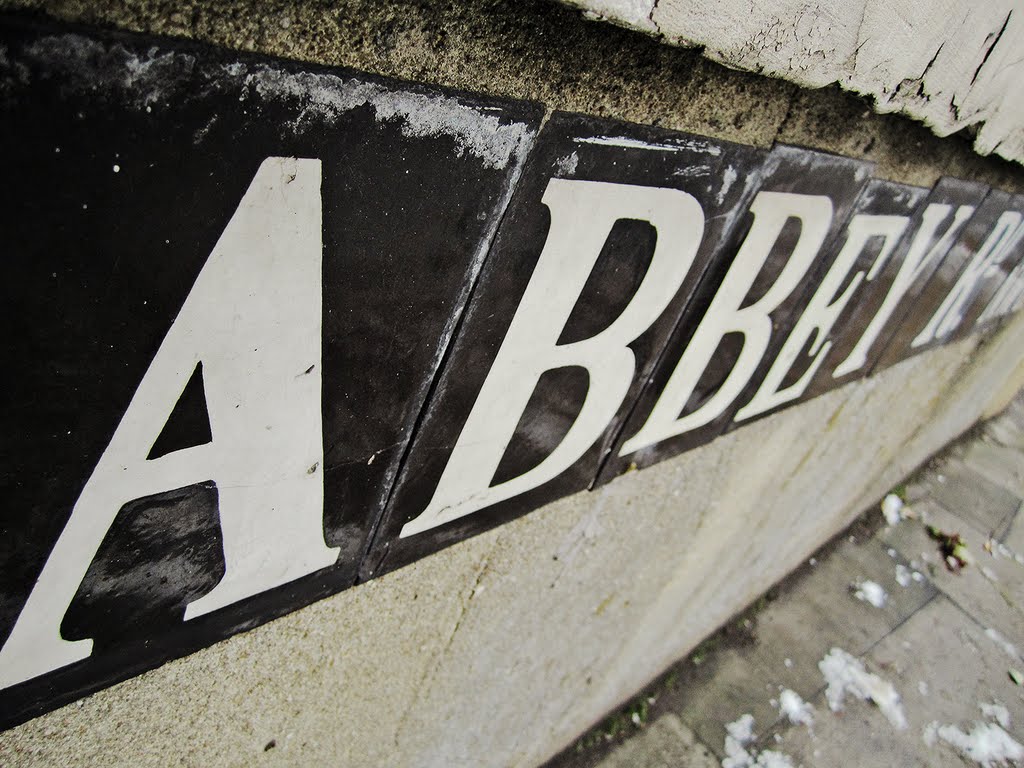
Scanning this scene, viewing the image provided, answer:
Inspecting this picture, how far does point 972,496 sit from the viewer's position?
498cm

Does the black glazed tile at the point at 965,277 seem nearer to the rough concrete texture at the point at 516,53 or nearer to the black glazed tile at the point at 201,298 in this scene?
the rough concrete texture at the point at 516,53

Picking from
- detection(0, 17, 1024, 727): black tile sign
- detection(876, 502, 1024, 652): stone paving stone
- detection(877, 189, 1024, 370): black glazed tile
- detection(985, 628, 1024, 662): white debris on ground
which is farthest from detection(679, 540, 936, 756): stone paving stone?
detection(0, 17, 1024, 727): black tile sign

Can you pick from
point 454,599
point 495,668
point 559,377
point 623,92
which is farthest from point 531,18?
point 495,668

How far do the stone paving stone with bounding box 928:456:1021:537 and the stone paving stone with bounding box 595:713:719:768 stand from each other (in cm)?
338

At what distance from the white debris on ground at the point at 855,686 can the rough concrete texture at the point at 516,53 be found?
302 centimetres

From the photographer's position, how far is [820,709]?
301 cm

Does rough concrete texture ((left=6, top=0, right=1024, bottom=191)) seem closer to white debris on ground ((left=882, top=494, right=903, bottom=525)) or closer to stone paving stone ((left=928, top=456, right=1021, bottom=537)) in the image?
white debris on ground ((left=882, top=494, right=903, bottom=525))

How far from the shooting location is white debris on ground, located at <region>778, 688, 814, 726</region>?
293 centimetres

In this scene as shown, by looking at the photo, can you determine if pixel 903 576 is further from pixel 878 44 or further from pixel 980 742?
pixel 878 44

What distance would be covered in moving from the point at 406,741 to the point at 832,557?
350cm

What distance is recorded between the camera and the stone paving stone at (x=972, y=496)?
475cm

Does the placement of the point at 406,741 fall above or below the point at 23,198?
below

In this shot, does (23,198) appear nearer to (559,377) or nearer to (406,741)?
(559,377)

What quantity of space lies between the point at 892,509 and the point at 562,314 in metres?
4.80
